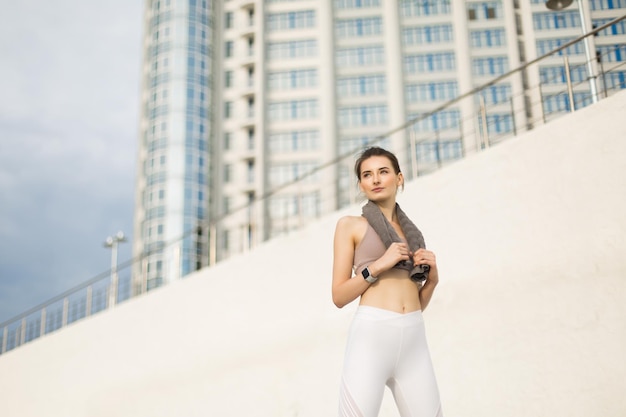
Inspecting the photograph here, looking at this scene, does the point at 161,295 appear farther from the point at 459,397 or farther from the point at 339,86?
the point at 339,86

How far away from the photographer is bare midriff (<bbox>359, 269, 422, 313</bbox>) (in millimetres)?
2486

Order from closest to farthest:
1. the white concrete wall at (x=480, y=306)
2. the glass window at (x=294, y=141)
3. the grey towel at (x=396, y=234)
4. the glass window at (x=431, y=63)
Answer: the grey towel at (x=396, y=234) < the white concrete wall at (x=480, y=306) < the glass window at (x=294, y=141) < the glass window at (x=431, y=63)

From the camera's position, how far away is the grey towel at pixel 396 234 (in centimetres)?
250

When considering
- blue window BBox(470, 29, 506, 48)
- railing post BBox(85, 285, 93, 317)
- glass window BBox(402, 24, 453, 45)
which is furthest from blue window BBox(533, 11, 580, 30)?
railing post BBox(85, 285, 93, 317)

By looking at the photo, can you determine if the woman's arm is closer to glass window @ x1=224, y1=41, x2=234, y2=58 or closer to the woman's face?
the woman's face

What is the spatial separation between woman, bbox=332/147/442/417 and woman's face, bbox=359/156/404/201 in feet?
0.40

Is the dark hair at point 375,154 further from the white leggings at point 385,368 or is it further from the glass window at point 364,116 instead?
the glass window at point 364,116

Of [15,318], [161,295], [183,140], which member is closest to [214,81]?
[183,140]

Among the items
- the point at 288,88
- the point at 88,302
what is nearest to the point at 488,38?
the point at 288,88

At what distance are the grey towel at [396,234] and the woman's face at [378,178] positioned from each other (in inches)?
1.9

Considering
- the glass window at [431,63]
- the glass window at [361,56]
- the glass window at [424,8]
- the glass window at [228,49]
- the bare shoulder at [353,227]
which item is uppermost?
the glass window at [424,8]

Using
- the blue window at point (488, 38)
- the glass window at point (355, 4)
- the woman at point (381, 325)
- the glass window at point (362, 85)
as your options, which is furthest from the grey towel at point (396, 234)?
the glass window at point (355, 4)

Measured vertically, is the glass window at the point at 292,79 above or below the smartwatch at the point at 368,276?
above

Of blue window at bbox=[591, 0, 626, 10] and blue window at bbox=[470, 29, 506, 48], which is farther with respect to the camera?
blue window at bbox=[470, 29, 506, 48]
